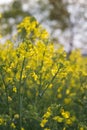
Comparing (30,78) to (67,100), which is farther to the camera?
(67,100)

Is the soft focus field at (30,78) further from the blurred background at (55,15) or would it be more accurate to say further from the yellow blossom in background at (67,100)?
the blurred background at (55,15)

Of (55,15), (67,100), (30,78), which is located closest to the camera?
(30,78)

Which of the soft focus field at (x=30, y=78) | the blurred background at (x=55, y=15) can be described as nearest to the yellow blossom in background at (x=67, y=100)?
the soft focus field at (x=30, y=78)

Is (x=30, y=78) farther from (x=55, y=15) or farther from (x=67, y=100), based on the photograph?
(x=55, y=15)

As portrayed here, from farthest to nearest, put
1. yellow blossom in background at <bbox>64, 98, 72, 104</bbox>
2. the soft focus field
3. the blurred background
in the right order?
the blurred background
yellow blossom in background at <bbox>64, 98, 72, 104</bbox>
the soft focus field

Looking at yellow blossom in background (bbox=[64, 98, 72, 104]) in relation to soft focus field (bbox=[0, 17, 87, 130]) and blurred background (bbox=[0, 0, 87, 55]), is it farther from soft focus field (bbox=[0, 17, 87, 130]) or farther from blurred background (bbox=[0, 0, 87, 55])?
blurred background (bbox=[0, 0, 87, 55])

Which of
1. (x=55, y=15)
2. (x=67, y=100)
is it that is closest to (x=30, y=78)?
(x=67, y=100)

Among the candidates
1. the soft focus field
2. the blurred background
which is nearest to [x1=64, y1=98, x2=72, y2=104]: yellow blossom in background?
the soft focus field

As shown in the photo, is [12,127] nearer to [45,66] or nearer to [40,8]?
[45,66]

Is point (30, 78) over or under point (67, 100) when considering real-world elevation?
over

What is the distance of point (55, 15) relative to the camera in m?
26.1

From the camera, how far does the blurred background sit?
2412 centimetres

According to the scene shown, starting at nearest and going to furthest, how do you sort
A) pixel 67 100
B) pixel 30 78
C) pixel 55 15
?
pixel 30 78 < pixel 67 100 < pixel 55 15

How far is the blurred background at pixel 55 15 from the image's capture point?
79.2ft
